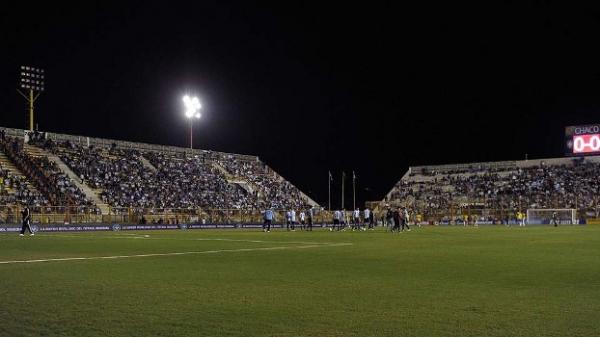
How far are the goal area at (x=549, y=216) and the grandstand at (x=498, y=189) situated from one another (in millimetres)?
1391

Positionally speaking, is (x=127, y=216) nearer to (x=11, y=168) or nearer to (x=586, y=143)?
(x=11, y=168)

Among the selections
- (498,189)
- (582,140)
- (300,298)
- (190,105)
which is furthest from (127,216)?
(498,189)

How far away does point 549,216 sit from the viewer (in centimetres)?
6806

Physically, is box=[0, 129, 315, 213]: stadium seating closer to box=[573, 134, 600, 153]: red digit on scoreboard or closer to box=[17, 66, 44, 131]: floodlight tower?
box=[17, 66, 44, 131]: floodlight tower

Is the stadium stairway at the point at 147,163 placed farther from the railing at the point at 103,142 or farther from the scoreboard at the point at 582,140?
the scoreboard at the point at 582,140

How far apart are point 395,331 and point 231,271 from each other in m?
6.62

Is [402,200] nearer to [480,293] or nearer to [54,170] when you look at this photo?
[54,170]

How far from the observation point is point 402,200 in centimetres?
8406

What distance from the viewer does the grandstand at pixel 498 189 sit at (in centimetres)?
7044

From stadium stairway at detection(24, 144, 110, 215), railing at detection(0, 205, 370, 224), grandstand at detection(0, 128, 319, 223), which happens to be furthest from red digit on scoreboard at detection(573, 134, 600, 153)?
stadium stairway at detection(24, 144, 110, 215)

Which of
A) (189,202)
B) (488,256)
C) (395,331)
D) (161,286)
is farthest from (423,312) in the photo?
(189,202)

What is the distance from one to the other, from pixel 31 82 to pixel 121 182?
15.6 metres

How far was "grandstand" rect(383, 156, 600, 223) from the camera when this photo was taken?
7044 cm

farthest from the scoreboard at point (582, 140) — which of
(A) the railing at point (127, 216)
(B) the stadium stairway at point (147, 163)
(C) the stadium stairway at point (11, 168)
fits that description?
(C) the stadium stairway at point (11, 168)
